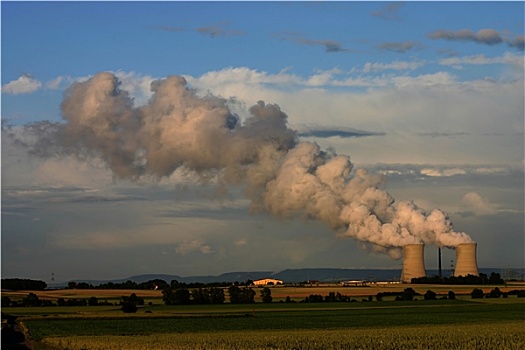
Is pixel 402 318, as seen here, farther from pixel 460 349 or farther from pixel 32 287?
pixel 32 287

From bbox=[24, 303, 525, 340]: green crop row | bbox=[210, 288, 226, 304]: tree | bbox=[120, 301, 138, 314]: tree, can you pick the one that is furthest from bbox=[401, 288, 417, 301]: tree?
bbox=[120, 301, 138, 314]: tree

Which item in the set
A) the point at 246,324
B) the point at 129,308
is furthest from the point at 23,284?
the point at 246,324

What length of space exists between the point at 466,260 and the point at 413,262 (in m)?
6.62

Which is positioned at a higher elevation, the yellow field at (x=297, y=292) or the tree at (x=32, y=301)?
the yellow field at (x=297, y=292)

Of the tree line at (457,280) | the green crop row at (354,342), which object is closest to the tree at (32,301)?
the tree line at (457,280)

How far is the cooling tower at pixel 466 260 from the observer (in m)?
113

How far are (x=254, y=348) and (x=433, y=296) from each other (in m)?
74.6

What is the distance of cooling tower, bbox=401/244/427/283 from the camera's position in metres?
112

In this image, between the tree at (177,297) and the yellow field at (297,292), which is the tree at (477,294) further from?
the tree at (177,297)

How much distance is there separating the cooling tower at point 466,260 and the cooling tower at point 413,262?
4.52 meters

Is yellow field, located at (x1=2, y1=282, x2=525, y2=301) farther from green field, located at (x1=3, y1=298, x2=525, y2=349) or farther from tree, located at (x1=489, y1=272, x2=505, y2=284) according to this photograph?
green field, located at (x1=3, y1=298, x2=525, y2=349)

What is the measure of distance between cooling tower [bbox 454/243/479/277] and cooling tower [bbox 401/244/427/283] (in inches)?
178

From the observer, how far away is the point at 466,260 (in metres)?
115

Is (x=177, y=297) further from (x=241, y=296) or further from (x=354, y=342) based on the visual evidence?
(x=354, y=342)
